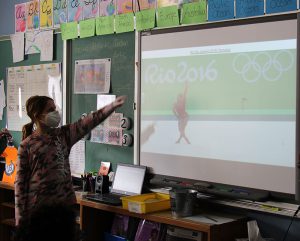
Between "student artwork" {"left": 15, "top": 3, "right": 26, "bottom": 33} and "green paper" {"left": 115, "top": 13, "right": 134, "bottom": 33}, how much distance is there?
1088 millimetres

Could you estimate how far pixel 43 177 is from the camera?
2.85m

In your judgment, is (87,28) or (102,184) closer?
(102,184)

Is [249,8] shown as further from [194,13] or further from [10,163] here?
[10,163]

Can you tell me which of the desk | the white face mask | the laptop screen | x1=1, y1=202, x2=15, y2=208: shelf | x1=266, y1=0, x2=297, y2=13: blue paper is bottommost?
x1=1, y1=202, x2=15, y2=208: shelf

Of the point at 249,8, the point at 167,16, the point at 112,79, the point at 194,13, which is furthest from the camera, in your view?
the point at 112,79

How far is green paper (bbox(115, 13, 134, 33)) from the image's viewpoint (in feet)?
10.8

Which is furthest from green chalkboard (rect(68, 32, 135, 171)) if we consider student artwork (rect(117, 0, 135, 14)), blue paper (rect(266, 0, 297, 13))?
blue paper (rect(266, 0, 297, 13))

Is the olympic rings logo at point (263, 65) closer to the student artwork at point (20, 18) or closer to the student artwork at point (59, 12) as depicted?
the student artwork at point (59, 12)

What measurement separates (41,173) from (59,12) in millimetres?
1467

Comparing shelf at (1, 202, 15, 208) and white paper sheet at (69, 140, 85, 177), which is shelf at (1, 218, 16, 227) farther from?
white paper sheet at (69, 140, 85, 177)

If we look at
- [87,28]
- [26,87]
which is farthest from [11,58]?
[87,28]

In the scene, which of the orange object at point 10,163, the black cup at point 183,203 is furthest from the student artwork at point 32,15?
the black cup at point 183,203

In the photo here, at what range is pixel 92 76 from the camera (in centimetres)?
356

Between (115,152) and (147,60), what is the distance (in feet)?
2.25
